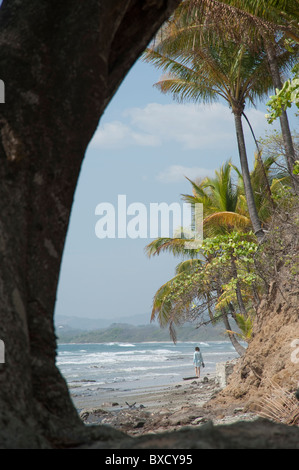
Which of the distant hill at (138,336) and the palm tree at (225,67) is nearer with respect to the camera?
the palm tree at (225,67)

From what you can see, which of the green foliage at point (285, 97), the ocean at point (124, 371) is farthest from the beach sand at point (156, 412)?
the green foliage at point (285, 97)

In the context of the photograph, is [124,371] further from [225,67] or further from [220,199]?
[225,67]

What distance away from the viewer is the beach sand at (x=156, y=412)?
9.95 m

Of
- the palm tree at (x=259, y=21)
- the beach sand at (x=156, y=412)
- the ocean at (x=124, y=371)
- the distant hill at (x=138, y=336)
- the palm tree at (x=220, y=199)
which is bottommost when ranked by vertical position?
the distant hill at (x=138, y=336)

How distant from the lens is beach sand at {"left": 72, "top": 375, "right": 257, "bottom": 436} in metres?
9.95

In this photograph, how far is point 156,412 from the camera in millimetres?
Result: 13617

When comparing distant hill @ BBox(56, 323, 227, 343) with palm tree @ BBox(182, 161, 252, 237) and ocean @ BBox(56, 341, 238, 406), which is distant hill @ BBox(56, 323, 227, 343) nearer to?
ocean @ BBox(56, 341, 238, 406)

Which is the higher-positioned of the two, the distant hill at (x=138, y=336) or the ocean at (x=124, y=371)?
the ocean at (x=124, y=371)

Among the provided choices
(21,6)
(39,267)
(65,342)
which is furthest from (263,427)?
(65,342)

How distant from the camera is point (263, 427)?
271 cm

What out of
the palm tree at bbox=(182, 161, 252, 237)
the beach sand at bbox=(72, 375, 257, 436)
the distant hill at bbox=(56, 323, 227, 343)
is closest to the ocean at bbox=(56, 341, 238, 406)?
the beach sand at bbox=(72, 375, 257, 436)

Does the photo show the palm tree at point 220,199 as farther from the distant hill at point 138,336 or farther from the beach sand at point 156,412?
the distant hill at point 138,336

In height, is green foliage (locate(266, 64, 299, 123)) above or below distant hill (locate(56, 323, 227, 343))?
above
